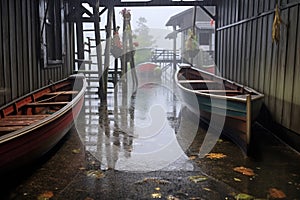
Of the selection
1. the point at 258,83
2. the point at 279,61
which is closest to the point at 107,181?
the point at 279,61

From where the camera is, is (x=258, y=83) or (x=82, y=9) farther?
(x=82, y=9)

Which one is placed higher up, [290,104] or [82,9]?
[82,9]

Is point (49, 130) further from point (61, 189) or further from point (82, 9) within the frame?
point (82, 9)

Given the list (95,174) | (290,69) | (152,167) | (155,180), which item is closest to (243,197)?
(155,180)

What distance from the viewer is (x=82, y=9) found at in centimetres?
937

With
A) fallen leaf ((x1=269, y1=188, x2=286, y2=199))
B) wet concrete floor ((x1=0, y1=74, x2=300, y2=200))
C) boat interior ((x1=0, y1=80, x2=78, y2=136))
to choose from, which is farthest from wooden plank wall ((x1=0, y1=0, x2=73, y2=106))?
fallen leaf ((x1=269, y1=188, x2=286, y2=199))

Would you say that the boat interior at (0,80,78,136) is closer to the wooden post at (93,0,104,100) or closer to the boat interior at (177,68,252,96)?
the wooden post at (93,0,104,100)

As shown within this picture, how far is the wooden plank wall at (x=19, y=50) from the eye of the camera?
4.65 metres

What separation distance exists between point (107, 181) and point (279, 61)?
131 inches

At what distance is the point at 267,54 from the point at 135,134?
2.62 meters

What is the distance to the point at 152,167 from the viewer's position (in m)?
3.88

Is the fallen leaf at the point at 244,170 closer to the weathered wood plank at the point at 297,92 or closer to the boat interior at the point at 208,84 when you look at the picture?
the weathered wood plank at the point at 297,92

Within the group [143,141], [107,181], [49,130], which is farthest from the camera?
[143,141]

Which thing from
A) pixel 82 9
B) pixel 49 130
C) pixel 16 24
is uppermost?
pixel 82 9
